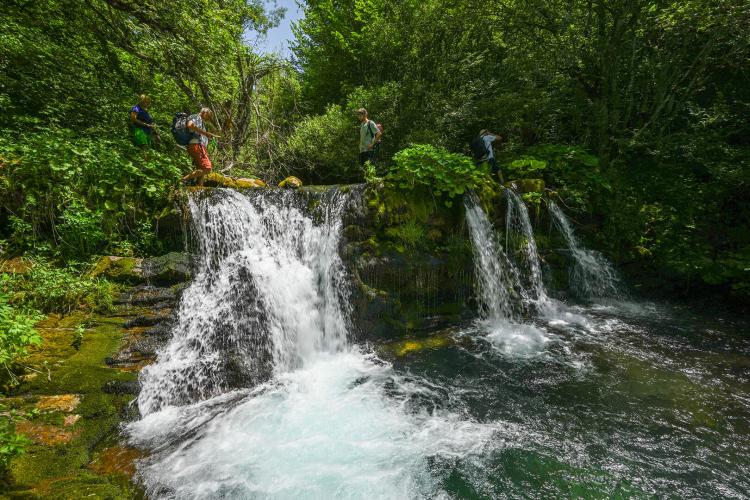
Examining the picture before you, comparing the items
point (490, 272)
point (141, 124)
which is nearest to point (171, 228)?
point (141, 124)

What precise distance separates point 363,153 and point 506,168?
379cm

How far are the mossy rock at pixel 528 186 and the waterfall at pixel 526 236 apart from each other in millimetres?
291

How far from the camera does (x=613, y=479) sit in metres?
2.81

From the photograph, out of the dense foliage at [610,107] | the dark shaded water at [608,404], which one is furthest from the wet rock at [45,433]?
the dense foliage at [610,107]

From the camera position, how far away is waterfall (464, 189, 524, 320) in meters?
6.61

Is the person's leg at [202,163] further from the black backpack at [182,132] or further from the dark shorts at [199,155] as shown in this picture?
the black backpack at [182,132]

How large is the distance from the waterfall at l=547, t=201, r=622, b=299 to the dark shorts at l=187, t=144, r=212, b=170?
304 inches

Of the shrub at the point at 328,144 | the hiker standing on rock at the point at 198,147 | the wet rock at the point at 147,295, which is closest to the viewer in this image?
the wet rock at the point at 147,295

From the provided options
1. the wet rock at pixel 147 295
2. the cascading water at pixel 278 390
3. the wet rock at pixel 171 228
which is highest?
the wet rock at pixel 171 228

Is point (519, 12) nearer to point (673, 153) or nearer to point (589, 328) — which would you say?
point (673, 153)

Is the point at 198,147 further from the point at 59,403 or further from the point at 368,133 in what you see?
the point at 59,403

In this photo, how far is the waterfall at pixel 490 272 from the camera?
260 inches

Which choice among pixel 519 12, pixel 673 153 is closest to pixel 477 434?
pixel 673 153

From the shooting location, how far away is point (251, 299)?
5.42m
